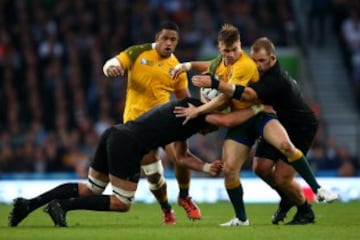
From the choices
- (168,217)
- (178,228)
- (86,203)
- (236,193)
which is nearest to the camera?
(86,203)

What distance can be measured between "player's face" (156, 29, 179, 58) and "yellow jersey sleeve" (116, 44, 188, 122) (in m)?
0.11

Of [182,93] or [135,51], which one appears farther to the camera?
[182,93]

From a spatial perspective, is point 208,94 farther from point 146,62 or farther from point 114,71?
point 146,62

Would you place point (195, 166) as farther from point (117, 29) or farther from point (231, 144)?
point (117, 29)

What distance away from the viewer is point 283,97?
12859 mm

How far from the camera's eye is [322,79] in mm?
25297

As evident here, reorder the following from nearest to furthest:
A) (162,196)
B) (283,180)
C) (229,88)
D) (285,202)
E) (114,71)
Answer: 1. (229,88)
2. (114,71)
3. (283,180)
4. (285,202)
5. (162,196)

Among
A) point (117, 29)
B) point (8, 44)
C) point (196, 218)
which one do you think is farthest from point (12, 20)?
point (196, 218)

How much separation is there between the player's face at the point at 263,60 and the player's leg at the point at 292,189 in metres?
1.18

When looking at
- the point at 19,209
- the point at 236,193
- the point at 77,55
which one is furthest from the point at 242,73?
the point at 77,55

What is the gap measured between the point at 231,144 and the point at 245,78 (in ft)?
2.36

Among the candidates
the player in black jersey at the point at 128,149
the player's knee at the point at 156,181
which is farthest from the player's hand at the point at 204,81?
the player's knee at the point at 156,181

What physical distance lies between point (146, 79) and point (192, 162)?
60.4 inches

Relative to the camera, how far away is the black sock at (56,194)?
12.4 meters
